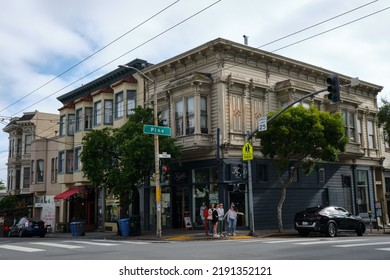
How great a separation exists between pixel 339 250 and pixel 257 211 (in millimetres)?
12931

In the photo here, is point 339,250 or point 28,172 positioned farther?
point 28,172

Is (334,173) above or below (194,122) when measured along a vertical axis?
below

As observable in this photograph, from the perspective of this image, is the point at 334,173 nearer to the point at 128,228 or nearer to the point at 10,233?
the point at 128,228

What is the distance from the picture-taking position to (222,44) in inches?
987

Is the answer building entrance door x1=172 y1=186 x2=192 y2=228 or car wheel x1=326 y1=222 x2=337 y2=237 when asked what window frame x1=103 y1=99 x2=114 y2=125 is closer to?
building entrance door x1=172 y1=186 x2=192 y2=228

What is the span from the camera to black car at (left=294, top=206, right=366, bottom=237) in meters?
21.0

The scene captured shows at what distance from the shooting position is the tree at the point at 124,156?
23422 millimetres

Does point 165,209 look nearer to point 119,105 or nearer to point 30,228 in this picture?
point 119,105

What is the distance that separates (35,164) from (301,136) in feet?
94.6

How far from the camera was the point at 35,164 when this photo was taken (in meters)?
42.4

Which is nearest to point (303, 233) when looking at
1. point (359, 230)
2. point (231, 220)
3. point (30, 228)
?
point (359, 230)

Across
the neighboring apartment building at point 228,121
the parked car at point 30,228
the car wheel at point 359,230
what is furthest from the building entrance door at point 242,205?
the parked car at point 30,228

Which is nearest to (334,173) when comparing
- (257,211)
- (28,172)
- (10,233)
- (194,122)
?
(257,211)

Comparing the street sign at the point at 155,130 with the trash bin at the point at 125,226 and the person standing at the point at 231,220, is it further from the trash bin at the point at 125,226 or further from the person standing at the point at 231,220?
the trash bin at the point at 125,226
